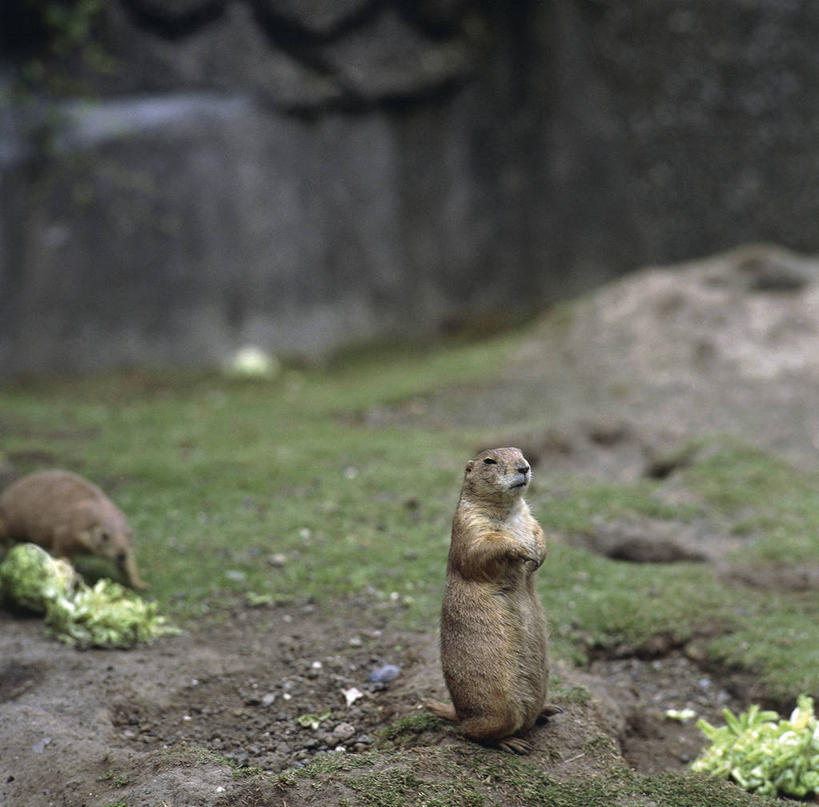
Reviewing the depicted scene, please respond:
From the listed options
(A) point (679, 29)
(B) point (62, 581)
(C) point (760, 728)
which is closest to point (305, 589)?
(B) point (62, 581)

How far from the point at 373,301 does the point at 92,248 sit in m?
3.56

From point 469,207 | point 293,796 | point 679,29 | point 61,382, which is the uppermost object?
point 679,29

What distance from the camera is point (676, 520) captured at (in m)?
6.95

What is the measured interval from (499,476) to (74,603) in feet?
8.31

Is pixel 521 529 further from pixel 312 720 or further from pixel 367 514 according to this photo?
pixel 367 514

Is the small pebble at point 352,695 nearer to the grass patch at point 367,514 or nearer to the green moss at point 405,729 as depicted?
the green moss at point 405,729

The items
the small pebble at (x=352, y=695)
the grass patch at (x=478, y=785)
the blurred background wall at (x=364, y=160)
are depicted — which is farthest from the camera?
the blurred background wall at (x=364, y=160)

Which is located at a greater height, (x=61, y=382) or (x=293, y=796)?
(x=293, y=796)

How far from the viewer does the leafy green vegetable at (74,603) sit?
5055 mm

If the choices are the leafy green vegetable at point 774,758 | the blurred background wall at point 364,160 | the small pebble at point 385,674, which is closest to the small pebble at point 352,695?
the small pebble at point 385,674

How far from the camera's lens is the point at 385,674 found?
4.72 meters

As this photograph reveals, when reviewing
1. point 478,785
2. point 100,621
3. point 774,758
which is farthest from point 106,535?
point 774,758

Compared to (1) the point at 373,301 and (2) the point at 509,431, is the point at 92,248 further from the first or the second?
(2) the point at 509,431

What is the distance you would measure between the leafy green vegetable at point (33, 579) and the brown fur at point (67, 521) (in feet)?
0.85
